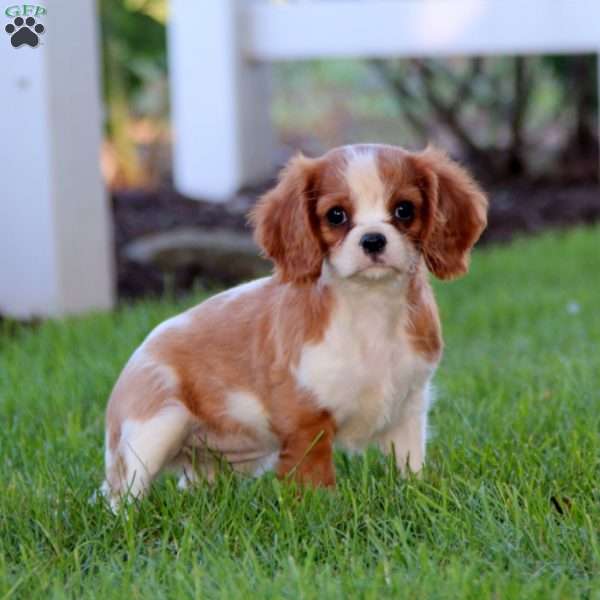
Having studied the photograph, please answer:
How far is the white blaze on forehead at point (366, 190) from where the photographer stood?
11.1 ft

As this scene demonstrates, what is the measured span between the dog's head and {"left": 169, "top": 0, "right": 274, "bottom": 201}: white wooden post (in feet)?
20.8

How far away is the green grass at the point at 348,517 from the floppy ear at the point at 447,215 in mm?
573

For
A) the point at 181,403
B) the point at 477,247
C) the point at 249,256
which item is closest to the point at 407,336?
the point at 181,403

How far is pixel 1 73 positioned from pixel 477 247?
3707 millimetres

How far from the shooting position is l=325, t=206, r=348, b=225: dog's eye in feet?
11.3

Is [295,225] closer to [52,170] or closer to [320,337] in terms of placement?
[320,337]

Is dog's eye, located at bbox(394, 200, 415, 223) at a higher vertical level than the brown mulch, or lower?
higher

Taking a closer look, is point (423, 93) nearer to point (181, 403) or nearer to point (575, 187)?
point (575, 187)

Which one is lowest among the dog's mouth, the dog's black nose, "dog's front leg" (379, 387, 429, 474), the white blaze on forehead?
"dog's front leg" (379, 387, 429, 474)

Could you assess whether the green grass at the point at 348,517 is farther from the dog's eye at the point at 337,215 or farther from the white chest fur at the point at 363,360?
the dog's eye at the point at 337,215

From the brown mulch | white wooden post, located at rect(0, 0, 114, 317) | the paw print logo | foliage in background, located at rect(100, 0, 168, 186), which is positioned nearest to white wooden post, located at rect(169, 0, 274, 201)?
the brown mulch
